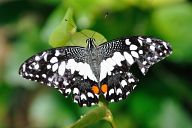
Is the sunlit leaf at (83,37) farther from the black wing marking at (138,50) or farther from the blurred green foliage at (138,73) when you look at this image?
the blurred green foliage at (138,73)

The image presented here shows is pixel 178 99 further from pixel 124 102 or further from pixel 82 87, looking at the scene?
pixel 82 87

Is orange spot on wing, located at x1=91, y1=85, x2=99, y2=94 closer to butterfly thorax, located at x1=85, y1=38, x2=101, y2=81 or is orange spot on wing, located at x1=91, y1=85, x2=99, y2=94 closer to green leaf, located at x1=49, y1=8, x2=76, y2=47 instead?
butterfly thorax, located at x1=85, y1=38, x2=101, y2=81

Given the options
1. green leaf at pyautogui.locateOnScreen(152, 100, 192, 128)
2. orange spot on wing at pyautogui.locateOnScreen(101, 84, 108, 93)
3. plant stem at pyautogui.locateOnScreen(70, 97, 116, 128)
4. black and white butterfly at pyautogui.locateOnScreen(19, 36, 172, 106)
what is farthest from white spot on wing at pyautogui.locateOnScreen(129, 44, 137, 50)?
→ green leaf at pyautogui.locateOnScreen(152, 100, 192, 128)

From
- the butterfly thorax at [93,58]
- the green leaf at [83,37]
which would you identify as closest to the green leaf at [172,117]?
the butterfly thorax at [93,58]

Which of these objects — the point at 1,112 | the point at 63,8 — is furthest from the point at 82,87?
the point at 1,112

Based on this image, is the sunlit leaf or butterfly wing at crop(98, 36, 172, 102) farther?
butterfly wing at crop(98, 36, 172, 102)

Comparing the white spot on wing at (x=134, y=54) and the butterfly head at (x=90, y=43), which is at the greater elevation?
the butterfly head at (x=90, y=43)

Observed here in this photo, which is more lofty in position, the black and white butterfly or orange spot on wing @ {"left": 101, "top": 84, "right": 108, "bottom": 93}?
the black and white butterfly
